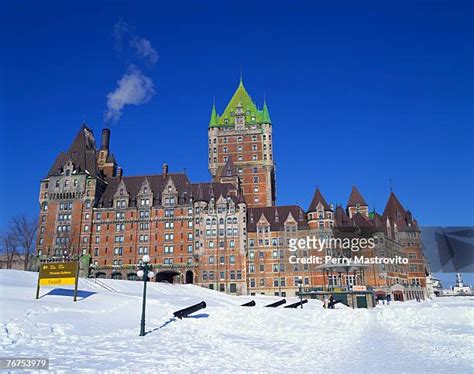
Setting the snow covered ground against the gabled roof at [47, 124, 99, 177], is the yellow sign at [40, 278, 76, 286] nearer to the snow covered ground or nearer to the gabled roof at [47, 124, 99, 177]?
the snow covered ground

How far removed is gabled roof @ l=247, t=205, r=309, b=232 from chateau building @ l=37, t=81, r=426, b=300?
21cm

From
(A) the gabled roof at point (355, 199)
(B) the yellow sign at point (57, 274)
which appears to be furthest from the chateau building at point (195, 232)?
(B) the yellow sign at point (57, 274)

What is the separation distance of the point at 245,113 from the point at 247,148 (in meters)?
10.5

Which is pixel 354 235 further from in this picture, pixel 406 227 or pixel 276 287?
pixel 406 227

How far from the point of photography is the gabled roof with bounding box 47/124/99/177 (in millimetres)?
85125

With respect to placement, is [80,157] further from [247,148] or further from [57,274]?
[57,274]

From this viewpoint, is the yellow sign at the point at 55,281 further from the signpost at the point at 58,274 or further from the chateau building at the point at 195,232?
the chateau building at the point at 195,232

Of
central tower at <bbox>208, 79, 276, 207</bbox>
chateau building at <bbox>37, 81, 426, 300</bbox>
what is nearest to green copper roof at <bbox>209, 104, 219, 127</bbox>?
central tower at <bbox>208, 79, 276, 207</bbox>

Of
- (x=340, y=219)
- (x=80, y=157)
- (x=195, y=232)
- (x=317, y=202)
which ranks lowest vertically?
(x=195, y=232)

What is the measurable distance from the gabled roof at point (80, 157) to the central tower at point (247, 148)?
92.4ft

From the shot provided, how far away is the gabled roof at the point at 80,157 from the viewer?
85.1m

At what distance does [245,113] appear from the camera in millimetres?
105062

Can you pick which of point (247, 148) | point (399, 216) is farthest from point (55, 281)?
point (399, 216)

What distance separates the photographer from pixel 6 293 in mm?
26297
